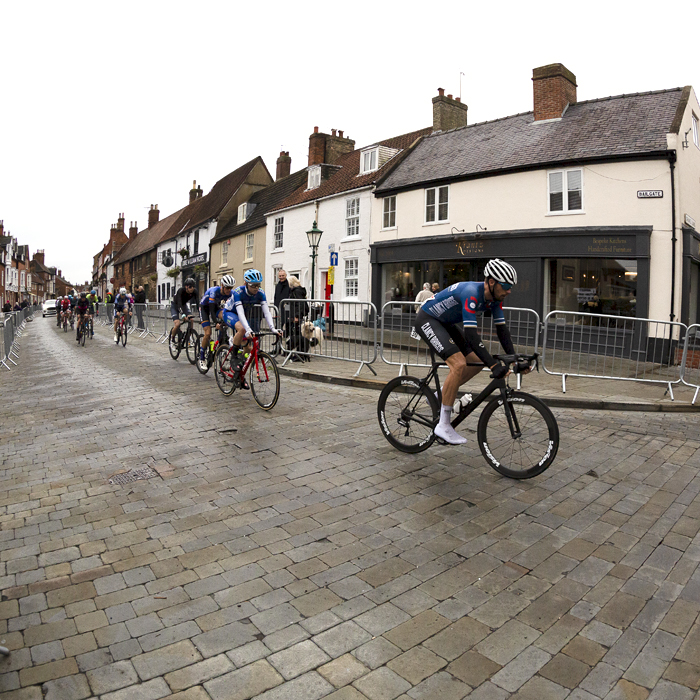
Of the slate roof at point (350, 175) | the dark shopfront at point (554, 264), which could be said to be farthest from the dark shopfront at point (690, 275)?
the slate roof at point (350, 175)

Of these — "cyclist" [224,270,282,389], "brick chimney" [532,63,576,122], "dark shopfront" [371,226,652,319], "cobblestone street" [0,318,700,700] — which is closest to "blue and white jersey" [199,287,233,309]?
"cyclist" [224,270,282,389]

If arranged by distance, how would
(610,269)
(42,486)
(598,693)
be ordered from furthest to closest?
(610,269) → (42,486) → (598,693)

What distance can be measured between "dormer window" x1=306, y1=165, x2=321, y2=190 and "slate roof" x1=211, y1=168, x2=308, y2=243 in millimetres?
2294

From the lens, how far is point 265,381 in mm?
7578

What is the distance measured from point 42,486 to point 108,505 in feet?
2.82

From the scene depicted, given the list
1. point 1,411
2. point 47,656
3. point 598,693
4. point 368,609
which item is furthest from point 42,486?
point 598,693

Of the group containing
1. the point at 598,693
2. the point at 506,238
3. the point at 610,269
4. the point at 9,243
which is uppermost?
the point at 9,243

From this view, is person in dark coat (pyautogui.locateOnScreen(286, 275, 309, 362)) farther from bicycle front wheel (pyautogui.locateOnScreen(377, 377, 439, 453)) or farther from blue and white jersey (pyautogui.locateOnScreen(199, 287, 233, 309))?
bicycle front wheel (pyautogui.locateOnScreen(377, 377, 439, 453))

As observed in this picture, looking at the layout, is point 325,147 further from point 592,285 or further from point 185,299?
point 185,299

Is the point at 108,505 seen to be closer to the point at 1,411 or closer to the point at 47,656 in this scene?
the point at 47,656

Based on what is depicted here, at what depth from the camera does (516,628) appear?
9.06ft

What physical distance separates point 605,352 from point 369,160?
61.5ft

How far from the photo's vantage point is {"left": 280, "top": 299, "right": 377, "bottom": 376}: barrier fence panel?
10.3 meters

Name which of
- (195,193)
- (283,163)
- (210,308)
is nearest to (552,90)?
(210,308)
